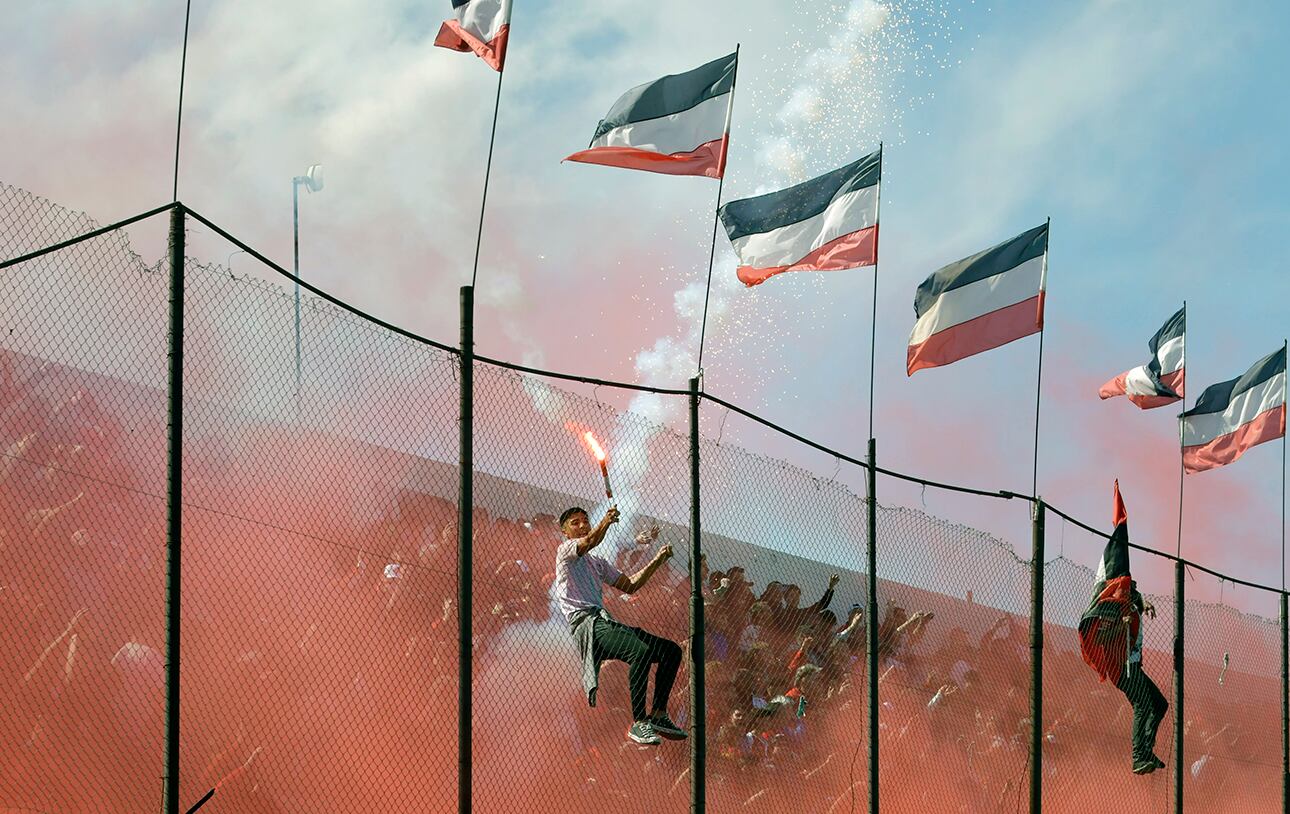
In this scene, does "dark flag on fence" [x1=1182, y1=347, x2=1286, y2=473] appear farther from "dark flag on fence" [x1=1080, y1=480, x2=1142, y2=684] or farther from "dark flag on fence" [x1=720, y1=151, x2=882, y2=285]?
"dark flag on fence" [x1=720, y1=151, x2=882, y2=285]

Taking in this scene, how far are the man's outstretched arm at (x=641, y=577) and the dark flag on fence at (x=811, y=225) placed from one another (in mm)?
2640

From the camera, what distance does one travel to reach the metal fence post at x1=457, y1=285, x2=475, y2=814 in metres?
8.80

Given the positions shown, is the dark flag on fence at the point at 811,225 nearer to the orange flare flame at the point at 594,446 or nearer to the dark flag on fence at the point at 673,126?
the dark flag on fence at the point at 673,126

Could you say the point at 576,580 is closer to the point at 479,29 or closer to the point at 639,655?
the point at 639,655

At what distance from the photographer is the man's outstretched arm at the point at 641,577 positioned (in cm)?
1033

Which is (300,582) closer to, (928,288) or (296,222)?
(928,288)

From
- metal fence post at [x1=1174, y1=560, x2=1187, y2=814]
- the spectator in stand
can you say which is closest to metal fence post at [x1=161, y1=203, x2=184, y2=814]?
the spectator in stand

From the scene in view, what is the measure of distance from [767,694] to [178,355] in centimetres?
585

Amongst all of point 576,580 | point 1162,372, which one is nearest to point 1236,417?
point 1162,372

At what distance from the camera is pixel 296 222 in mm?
20625

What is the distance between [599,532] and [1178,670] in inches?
307

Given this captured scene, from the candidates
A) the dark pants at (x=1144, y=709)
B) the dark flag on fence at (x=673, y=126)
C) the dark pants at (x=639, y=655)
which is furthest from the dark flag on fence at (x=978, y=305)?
the dark pants at (x=639, y=655)

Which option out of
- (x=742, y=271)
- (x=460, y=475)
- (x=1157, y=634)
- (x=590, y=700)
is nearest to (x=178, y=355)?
(x=460, y=475)

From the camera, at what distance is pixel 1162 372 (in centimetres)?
1614
